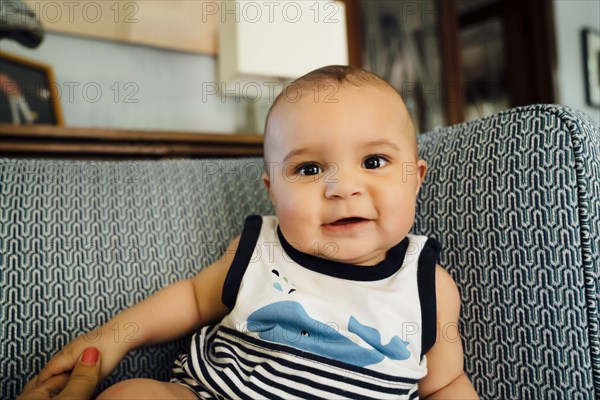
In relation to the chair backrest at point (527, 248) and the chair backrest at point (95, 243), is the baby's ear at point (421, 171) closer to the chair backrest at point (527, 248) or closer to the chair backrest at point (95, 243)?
the chair backrest at point (527, 248)

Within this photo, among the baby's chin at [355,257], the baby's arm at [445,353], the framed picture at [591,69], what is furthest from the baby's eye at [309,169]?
the framed picture at [591,69]

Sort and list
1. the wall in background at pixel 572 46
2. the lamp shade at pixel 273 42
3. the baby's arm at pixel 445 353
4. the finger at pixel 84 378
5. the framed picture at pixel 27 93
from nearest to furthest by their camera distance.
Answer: the finger at pixel 84 378 → the baby's arm at pixel 445 353 → the framed picture at pixel 27 93 → the lamp shade at pixel 273 42 → the wall in background at pixel 572 46

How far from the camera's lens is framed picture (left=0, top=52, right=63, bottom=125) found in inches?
58.9

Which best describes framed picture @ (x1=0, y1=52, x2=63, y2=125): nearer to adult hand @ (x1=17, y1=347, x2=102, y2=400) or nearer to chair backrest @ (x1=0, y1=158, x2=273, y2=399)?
chair backrest @ (x1=0, y1=158, x2=273, y2=399)

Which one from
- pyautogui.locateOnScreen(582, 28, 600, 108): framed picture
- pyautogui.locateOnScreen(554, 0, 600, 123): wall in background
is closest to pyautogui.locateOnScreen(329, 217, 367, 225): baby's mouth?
pyautogui.locateOnScreen(554, 0, 600, 123): wall in background

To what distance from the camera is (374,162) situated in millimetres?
623

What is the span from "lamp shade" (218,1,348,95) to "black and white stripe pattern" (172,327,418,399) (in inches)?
47.4

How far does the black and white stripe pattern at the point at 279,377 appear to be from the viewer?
1.81 ft

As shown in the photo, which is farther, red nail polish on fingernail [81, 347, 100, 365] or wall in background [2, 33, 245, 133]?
wall in background [2, 33, 245, 133]

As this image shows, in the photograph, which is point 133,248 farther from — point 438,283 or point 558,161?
point 558,161

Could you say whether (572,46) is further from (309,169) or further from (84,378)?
(84,378)

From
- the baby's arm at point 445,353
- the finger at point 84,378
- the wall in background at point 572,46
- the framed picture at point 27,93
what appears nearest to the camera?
the finger at point 84,378

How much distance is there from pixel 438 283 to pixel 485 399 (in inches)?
6.4

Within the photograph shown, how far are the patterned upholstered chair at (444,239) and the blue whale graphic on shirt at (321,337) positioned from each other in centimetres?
14
